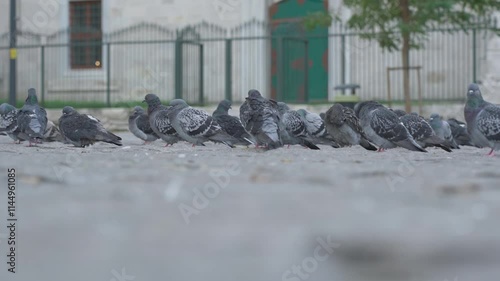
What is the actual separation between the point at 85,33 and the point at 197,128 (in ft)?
53.0

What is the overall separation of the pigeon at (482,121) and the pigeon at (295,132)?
211 centimetres

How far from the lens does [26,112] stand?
1331 cm

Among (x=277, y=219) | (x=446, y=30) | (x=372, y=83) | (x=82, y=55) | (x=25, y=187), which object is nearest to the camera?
(x=277, y=219)

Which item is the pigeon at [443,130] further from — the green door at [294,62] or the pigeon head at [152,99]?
the green door at [294,62]

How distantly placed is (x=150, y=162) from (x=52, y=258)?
5.26 meters

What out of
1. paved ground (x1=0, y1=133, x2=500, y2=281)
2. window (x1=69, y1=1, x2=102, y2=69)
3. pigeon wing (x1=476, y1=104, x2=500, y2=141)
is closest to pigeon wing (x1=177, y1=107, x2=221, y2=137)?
pigeon wing (x1=476, y1=104, x2=500, y2=141)

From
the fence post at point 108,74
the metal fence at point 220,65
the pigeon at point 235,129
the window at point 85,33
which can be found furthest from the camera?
the window at point 85,33

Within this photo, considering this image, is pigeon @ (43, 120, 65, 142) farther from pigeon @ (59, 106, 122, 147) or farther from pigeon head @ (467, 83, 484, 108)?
pigeon head @ (467, 83, 484, 108)

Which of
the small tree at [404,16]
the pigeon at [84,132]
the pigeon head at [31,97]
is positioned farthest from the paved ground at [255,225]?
the small tree at [404,16]

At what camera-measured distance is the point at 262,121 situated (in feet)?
37.9

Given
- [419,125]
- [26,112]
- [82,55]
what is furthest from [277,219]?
[82,55]

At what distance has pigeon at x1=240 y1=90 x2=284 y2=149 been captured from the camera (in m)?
11.5

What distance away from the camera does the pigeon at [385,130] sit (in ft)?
37.2

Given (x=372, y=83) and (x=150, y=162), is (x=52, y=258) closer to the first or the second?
(x=150, y=162)
